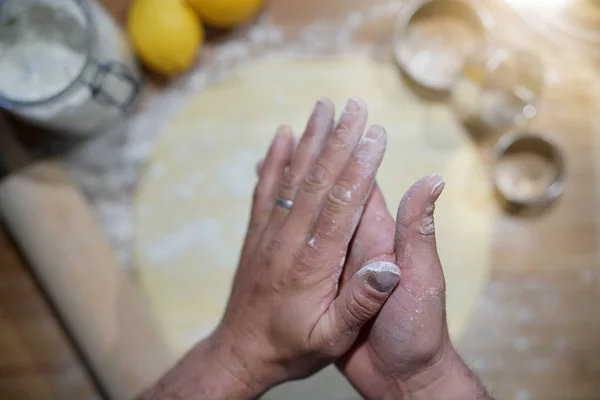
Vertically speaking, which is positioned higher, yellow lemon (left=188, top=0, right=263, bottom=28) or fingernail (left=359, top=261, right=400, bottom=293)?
yellow lemon (left=188, top=0, right=263, bottom=28)

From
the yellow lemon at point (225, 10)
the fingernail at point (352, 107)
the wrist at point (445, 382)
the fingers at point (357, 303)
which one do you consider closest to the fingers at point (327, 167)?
the fingernail at point (352, 107)

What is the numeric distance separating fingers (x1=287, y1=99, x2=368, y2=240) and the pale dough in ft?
0.85

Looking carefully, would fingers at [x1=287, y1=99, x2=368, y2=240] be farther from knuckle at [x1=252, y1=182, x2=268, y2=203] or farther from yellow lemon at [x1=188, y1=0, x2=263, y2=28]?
yellow lemon at [x1=188, y1=0, x2=263, y2=28]

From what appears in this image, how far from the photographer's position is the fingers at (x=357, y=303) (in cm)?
55

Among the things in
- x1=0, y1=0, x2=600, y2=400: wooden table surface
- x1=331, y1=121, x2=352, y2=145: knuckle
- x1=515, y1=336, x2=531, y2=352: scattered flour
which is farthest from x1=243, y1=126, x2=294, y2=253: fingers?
x1=515, y1=336, x2=531, y2=352: scattered flour

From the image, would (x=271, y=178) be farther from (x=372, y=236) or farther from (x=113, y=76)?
(x=113, y=76)

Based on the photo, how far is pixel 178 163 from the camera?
950mm

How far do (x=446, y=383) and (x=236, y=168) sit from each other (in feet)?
1.66

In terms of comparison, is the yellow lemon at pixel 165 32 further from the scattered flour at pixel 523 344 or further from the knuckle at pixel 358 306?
the scattered flour at pixel 523 344

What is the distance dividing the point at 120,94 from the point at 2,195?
0.81ft

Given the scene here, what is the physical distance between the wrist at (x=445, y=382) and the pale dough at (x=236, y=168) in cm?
28

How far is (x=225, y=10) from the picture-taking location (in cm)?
87

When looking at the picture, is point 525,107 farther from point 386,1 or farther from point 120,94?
point 120,94

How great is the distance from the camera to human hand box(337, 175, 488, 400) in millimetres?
570
